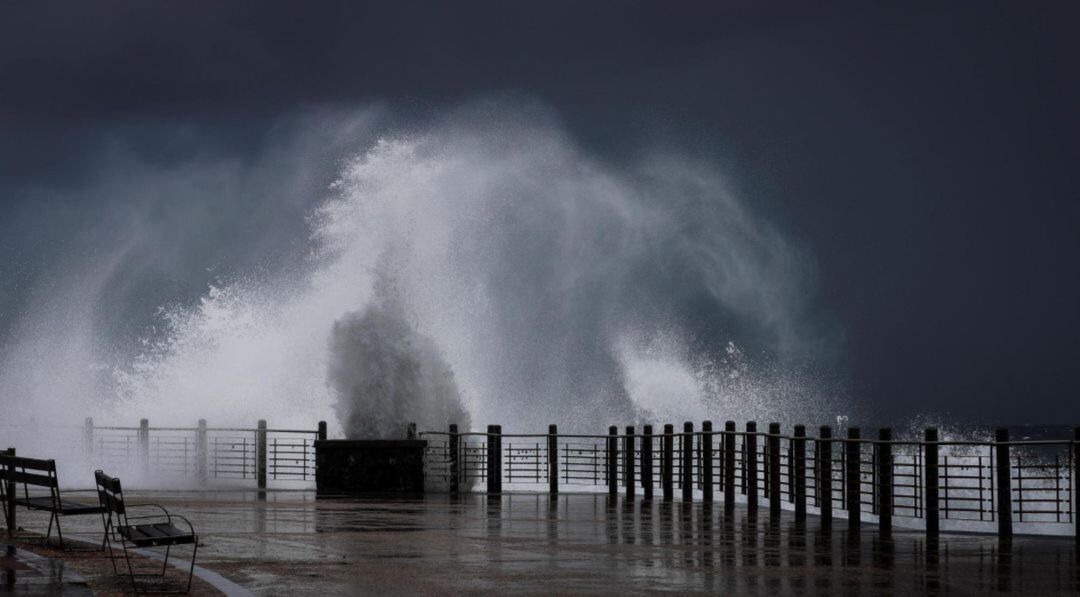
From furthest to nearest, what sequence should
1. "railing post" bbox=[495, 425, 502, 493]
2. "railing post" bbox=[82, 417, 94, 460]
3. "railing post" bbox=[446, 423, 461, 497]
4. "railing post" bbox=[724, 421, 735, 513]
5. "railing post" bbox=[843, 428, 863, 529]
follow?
"railing post" bbox=[82, 417, 94, 460] → "railing post" bbox=[495, 425, 502, 493] → "railing post" bbox=[446, 423, 461, 497] → "railing post" bbox=[724, 421, 735, 513] → "railing post" bbox=[843, 428, 863, 529]

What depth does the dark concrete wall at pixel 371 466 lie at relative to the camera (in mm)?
26203

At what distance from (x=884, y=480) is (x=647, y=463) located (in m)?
7.75

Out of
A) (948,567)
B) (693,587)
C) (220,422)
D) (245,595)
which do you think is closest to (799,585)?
(693,587)

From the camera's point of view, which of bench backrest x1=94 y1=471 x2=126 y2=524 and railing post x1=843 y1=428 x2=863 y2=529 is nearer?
bench backrest x1=94 y1=471 x2=126 y2=524

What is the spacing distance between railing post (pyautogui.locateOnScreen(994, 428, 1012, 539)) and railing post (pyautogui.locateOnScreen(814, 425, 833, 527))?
2466 millimetres

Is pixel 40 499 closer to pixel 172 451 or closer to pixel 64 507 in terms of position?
pixel 64 507

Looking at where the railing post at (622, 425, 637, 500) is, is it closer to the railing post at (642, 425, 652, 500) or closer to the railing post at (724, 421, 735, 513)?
the railing post at (642, 425, 652, 500)

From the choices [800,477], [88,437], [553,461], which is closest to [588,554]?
[800,477]

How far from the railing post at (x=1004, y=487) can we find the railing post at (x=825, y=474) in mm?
2466

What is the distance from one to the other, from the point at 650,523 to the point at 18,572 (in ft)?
31.0

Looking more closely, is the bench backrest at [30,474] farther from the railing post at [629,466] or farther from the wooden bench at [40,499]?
the railing post at [629,466]

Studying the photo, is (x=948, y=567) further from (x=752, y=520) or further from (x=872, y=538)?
(x=752, y=520)

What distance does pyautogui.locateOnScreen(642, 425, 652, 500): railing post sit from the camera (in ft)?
83.9

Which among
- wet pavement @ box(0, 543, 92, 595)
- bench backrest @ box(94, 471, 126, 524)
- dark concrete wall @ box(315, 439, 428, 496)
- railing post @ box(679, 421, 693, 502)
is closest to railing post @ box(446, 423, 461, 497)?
dark concrete wall @ box(315, 439, 428, 496)
